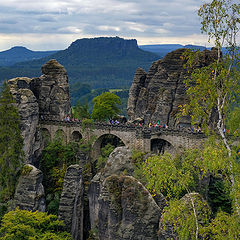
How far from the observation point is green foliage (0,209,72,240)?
30109mm

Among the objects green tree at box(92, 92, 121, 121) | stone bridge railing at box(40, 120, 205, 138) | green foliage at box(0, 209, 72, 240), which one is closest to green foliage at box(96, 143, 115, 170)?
stone bridge railing at box(40, 120, 205, 138)

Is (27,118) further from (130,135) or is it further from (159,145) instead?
(159,145)

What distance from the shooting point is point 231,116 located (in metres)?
16.2

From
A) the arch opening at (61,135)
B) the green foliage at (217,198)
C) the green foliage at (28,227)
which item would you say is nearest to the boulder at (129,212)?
the green foliage at (28,227)

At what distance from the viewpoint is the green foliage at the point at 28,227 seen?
30109 millimetres

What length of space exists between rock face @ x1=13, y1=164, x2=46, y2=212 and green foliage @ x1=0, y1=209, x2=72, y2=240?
10.6ft

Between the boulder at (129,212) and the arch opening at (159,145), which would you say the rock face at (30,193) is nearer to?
the boulder at (129,212)

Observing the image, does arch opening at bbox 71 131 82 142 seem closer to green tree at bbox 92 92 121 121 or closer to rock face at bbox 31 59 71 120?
rock face at bbox 31 59 71 120

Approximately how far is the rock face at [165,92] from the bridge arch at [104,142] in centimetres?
560

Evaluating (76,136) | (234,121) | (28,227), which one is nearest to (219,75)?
(234,121)

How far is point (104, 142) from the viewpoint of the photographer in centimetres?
5262

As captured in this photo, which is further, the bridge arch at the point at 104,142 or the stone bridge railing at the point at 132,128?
the bridge arch at the point at 104,142

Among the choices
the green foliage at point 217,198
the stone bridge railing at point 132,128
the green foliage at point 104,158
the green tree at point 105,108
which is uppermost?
the green tree at point 105,108

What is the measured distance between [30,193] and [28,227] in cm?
684
